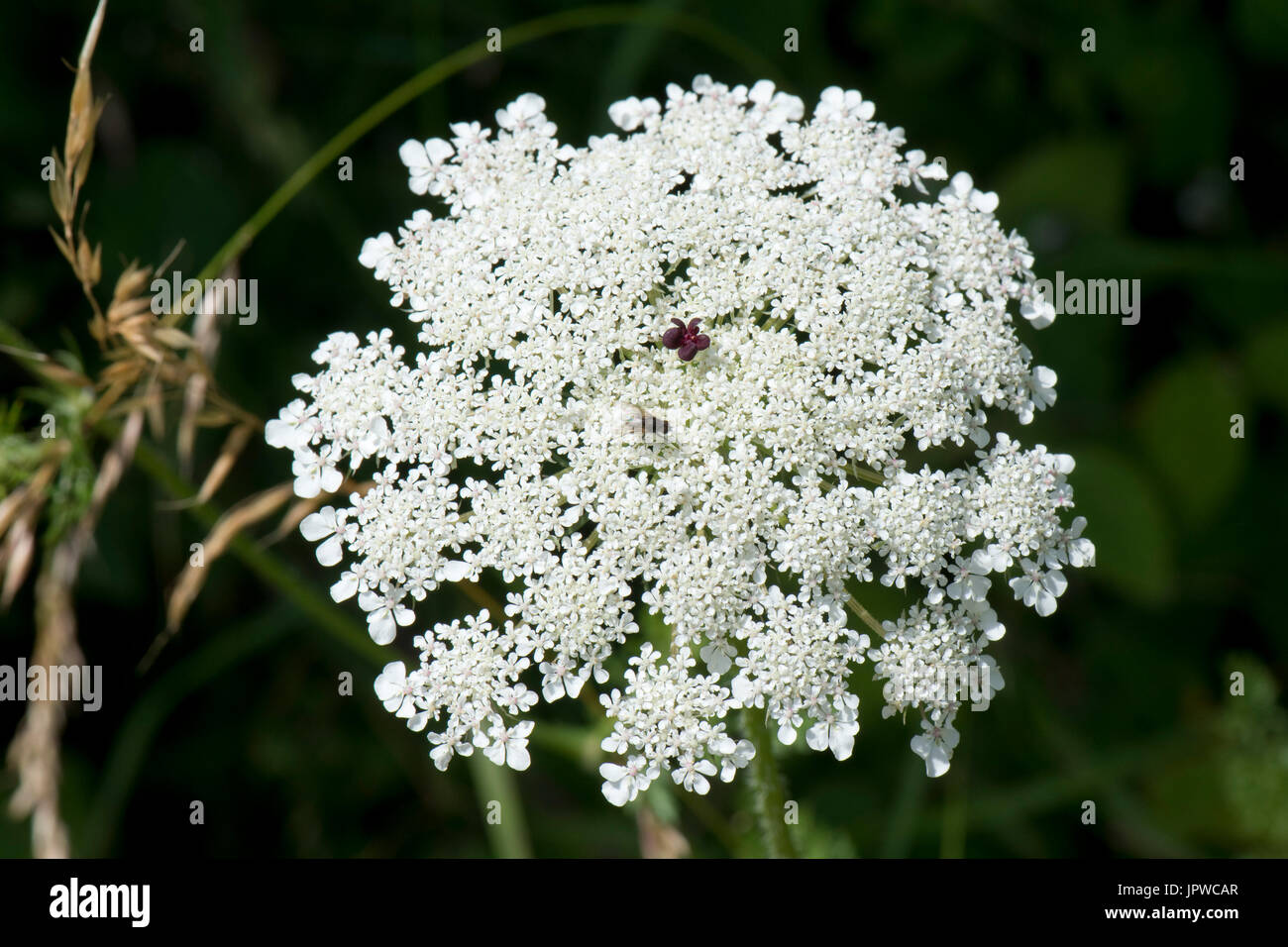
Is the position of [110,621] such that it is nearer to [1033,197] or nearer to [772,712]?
[772,712]

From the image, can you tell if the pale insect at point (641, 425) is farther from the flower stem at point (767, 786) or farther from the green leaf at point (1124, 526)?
the green leaf at point (1124, 526)

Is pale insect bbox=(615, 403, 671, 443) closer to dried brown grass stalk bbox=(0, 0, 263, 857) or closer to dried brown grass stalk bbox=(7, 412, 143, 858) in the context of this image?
dried brown grass stalk bbox=(0, 0, 263, 857)

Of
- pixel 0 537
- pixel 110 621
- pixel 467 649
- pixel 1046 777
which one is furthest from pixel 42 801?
pixel 1046 777

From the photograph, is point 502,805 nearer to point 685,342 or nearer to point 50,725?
point 50,725

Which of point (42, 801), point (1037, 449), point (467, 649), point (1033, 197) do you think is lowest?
point (42, 801)

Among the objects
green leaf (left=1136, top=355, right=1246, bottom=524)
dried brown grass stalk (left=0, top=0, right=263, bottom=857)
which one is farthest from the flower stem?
green leaf (left=1136, top=355, right=1246, bottom=524)

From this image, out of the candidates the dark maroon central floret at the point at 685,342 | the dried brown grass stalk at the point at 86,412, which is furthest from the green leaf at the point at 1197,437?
the dried brown grass stalk at the point at 86,412
